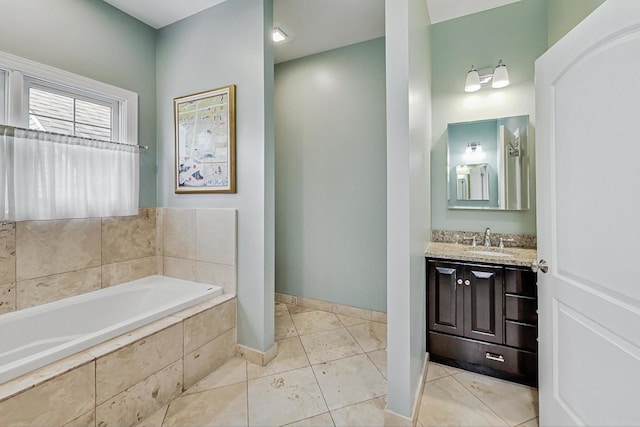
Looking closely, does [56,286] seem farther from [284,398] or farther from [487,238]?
[487,238]

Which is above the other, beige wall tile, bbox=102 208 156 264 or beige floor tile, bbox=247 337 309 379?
beige wall tile, bbox=102 208 156 264

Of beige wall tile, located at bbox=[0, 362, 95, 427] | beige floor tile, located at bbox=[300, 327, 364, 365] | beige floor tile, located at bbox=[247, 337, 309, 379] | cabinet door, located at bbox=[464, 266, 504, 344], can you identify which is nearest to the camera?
beige wall tile, located at bbox=[0, 362, 95, 427]

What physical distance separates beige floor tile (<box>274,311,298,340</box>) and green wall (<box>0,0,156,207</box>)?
1.71m

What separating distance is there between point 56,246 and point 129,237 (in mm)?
500

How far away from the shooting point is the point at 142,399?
5.03 feet

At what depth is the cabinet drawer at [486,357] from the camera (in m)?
1.81

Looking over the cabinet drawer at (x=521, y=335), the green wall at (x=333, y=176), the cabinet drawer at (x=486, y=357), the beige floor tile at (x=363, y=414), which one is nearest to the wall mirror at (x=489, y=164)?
the green wall at (x=333, y=176)

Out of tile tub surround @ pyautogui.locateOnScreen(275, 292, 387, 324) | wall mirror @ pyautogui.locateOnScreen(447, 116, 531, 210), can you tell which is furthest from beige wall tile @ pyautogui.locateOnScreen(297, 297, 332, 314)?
wall mirror @ pyautogui.locateOnScreen(447, 116, 531, 210)

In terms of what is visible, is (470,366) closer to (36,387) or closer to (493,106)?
(493,106)

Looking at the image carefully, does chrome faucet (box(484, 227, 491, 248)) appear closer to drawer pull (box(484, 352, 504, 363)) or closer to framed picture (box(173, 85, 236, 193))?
drawer pull (box(484, 352, 504, 363))

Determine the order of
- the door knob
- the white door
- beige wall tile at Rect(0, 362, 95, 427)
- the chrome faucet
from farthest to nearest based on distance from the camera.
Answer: the chrome faucet < the door knob < beige wall tile at Rect(0, 362, 95, 427) < the white door

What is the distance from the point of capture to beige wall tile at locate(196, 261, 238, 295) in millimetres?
2207

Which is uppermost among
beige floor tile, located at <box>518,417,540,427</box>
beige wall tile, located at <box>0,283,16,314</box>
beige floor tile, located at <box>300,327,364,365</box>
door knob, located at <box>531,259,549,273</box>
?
door knob, located at <box>531,259,549,273</box>

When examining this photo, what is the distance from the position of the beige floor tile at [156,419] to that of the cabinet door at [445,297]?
6.11 ft
